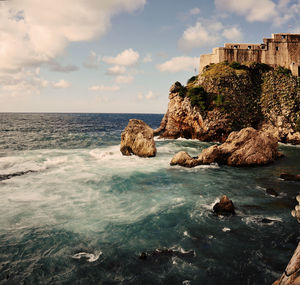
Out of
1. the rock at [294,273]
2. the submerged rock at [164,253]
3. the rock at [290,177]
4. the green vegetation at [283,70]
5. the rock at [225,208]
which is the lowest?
the submerged rock at [164,253]

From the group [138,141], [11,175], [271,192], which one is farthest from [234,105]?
[11,175]

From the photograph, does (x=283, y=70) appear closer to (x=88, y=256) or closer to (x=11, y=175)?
(x=11, y=175)

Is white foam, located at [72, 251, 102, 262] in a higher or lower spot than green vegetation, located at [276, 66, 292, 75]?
lower

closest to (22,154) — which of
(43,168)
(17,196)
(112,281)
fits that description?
(43,168)

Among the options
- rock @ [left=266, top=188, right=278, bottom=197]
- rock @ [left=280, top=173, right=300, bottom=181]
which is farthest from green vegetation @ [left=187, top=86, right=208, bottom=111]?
rock @ [left=266, top=188, right=278, bottom=197]

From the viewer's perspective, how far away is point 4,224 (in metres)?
13.9

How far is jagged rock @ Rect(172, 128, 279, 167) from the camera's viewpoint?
28297 millimetres

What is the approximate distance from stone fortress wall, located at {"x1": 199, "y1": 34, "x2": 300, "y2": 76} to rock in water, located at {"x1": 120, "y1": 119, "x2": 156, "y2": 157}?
140 feet

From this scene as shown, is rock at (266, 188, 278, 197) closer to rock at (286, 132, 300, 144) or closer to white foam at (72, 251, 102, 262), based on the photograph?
white foam at (72, 251, 102, 262)

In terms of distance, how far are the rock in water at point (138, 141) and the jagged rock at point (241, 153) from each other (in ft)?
18.0

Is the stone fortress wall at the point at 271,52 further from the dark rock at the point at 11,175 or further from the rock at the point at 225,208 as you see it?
the dark rock at the point at 11,175

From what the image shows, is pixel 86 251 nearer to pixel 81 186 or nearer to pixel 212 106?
pixel 81 186

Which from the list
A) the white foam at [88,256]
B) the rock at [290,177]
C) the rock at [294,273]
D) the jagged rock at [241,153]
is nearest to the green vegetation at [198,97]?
the jagged rock at [241,153]

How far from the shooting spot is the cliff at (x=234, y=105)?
48.1 meters
